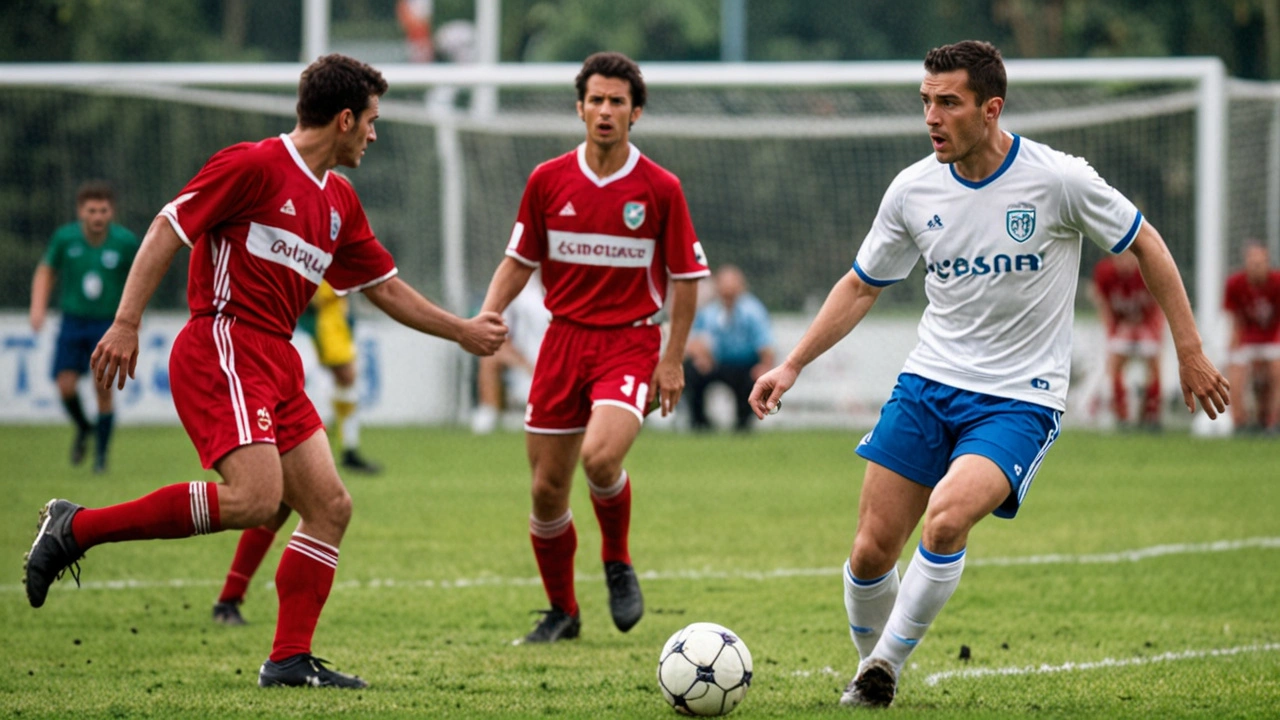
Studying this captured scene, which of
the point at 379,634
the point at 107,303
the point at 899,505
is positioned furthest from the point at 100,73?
the point at 899,505

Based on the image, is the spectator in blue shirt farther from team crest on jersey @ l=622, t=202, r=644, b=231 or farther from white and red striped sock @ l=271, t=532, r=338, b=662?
white and red striped sock @ l=271, t=532, r=338, b=662

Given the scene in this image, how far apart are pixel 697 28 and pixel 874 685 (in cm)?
3167

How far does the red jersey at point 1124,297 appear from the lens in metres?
19.0

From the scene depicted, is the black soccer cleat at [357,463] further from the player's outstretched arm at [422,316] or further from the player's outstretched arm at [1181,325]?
the player's outstretched arm at [1181,325]

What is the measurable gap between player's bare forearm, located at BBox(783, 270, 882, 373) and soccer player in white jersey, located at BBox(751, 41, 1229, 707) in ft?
0.18

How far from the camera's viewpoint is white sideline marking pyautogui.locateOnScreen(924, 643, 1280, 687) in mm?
6027

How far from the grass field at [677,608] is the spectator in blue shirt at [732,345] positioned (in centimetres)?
511

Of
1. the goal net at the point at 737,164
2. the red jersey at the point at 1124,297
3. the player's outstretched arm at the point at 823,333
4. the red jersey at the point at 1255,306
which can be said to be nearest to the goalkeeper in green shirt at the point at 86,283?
the goal net at the point at 737,164

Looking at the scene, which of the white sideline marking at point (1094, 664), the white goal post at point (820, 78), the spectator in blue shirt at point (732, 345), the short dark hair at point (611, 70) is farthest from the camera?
the spectator in blue shirt at point (732, 345)

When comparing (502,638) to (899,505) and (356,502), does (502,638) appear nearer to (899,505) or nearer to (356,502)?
(899,505)

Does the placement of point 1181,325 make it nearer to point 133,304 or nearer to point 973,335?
point 973,335

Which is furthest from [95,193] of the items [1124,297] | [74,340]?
[1124,297]

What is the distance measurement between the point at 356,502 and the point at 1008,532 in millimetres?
4835

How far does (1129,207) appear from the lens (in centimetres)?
526
